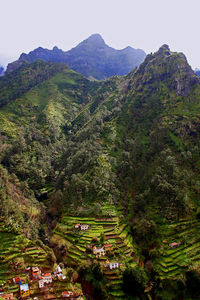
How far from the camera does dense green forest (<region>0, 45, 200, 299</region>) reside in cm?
5434

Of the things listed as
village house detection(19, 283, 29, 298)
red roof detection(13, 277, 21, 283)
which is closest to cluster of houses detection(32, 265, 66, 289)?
village house detection(19, 283, 29, 298)

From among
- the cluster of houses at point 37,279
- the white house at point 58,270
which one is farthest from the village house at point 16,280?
the white house at point 58,270

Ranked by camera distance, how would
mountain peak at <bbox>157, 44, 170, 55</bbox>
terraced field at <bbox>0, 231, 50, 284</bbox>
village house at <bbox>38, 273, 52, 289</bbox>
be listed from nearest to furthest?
village house at <bbox>38, 273, 52, 289</bbox>, terraced field at <bbox>0, 231, 50, 284</bbox>, mountain peak at <bbox>157, 44, 170, 55</bbox>

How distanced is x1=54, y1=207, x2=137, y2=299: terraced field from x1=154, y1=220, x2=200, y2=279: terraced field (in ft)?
26.1

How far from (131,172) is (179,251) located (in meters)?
38.6

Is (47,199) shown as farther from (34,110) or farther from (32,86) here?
(32,86)

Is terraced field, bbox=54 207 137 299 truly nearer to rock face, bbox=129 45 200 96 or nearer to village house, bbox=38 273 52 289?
village house, bbox=38 273 52 289

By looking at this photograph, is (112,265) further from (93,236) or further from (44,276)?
(44,276)

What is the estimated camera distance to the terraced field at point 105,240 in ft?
170

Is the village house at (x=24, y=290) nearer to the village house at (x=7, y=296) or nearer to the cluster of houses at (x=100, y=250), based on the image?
the village house at (x=7, y=296)

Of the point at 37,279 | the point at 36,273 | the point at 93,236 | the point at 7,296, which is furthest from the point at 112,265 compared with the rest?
the point at 7,296

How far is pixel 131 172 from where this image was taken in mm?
89438

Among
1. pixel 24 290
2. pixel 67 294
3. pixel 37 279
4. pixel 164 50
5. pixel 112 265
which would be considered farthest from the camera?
pixel 164 50

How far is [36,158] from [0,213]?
50423mm
